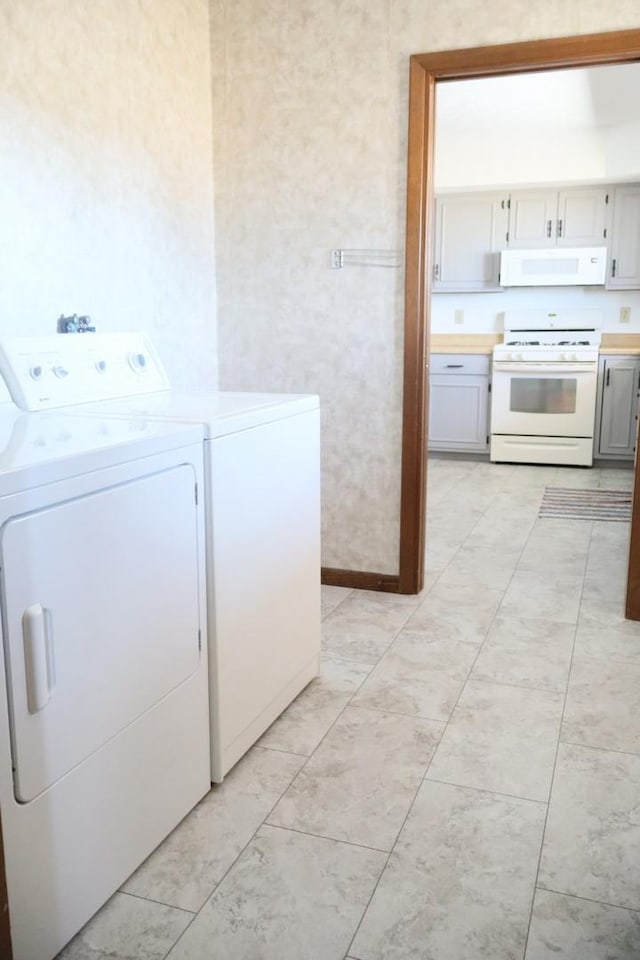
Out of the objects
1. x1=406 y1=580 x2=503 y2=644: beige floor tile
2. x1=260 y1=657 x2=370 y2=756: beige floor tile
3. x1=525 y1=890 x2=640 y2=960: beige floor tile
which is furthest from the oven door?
x1=525 y1=890 x2=640 y2=960: beige floor tile

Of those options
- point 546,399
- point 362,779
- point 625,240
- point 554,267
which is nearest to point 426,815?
point 362,779

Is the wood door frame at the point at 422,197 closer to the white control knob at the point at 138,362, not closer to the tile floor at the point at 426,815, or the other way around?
the tile floor at the point at 426,815

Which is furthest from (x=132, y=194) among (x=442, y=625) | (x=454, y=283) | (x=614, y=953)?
(x=454, y=283)

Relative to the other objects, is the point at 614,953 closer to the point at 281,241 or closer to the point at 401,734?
the point at 401,734

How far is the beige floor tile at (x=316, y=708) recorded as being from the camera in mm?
2188

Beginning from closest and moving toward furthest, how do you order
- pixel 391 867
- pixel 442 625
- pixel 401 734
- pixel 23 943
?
pixel 23 943, pixel 391 867, pixel 401 734, pixel 442 625

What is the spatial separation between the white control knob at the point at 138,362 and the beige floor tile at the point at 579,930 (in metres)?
1.78

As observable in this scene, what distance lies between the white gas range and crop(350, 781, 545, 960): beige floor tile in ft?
15.2

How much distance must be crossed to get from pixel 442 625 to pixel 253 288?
1.58 metres

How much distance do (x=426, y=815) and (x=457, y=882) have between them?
0.75 ft

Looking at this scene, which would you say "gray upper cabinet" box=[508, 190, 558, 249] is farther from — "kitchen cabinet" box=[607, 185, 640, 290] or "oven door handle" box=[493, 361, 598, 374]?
"oven door handle" box=[493, 361, 598, 374]

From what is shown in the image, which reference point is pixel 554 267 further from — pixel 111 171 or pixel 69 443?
pixel 69 443

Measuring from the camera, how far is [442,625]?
3.03 m

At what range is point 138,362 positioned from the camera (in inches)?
99.7
